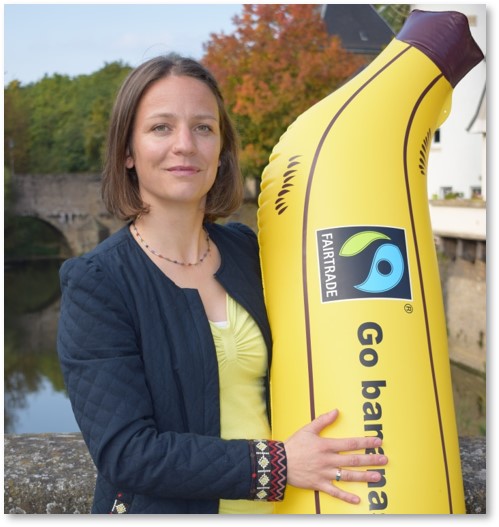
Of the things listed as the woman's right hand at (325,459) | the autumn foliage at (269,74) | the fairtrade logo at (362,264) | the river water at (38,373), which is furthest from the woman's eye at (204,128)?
the autumn foliage at (269,74)

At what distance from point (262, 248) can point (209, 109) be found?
0.93 ft

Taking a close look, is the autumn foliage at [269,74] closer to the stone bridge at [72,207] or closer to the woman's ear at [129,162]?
the stone bridge at [72,207]

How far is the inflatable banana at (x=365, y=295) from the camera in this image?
118 cm

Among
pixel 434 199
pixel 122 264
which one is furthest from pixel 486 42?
→ pixel 434 199

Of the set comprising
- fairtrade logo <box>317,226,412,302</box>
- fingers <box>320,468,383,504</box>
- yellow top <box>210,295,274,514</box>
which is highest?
fairtrade logo <box>317,226,412,302</box>

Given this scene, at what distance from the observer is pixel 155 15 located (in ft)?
5.90

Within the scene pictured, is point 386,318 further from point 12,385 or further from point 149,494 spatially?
point 12,385

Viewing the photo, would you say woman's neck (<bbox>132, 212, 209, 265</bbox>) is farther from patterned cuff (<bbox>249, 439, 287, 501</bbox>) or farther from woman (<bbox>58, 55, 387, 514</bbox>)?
patterned cuff (<bbox>249, 439, 287, 501</bbox>)

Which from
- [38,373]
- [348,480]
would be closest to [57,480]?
[348,480]

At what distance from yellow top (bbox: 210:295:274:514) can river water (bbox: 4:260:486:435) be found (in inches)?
77.5

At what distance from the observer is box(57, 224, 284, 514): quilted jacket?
3.45ft

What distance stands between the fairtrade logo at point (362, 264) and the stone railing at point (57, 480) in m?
0.52

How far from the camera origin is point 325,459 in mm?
1136

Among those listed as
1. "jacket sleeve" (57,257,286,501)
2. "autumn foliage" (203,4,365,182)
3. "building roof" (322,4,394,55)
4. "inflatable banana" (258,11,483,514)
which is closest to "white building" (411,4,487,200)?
"building roof" (322,4,394,55)
